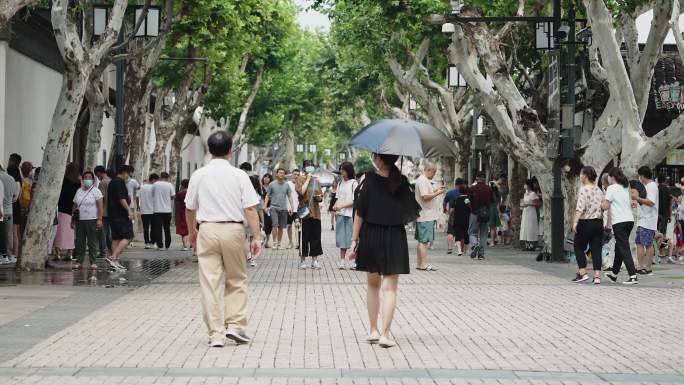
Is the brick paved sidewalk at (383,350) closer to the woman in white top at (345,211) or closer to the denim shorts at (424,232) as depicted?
the denim shorts at (424,232)

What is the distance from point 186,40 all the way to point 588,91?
32.7ft

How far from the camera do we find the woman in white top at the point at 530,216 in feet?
96.1

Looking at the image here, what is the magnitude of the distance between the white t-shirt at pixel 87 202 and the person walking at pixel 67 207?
1482 mm

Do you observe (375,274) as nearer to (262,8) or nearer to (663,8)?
(663,8)

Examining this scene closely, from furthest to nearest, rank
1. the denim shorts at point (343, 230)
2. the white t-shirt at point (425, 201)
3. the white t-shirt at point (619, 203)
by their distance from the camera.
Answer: the denim shorts at point (343, 230) → the white t-shirt at point (425, 201) → the white t-shirt at point (619, 203)

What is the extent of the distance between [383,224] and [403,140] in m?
0.74

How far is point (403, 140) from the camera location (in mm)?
11055

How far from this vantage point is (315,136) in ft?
283

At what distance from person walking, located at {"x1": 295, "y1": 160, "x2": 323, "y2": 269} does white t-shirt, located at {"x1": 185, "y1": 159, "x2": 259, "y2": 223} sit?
10479 mm

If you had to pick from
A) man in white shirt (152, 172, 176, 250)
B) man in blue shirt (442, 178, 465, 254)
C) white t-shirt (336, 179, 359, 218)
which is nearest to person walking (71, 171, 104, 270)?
white t-shirt (336, 179, 359, 218)

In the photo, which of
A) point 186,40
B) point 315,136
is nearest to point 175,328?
point 186,40

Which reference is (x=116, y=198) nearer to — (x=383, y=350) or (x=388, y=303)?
(x=388, y=303)

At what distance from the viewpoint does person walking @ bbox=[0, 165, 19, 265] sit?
20.3 metres

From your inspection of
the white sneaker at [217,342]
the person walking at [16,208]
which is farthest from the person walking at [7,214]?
the white sneaker at [217,342]
